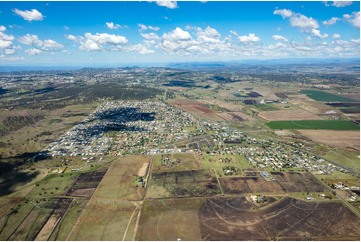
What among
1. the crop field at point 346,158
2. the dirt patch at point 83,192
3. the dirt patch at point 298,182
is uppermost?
the dirt patch at point 83,192

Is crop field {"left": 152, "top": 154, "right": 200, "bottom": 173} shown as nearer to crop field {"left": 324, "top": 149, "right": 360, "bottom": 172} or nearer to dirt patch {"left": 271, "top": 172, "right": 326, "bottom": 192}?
dirt patch {"left": 271, "top": 172, "right": 326, "bottom": 192}

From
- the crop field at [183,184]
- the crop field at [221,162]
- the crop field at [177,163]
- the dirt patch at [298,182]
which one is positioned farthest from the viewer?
the crop field at [221,162]

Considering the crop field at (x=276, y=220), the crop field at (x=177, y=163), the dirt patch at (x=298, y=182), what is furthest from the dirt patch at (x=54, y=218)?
the dirt patch at (x=298, y=182)

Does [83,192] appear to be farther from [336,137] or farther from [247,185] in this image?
[336,137]

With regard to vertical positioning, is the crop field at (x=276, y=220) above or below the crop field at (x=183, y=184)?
below

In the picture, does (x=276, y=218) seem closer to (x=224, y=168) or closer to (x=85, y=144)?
(x=224, y=168)

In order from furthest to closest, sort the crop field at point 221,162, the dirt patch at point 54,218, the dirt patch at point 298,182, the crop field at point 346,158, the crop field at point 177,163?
the crop field at point 346,158
the crop field at point 221,162
the crop field at point 177,163
the dirt patch at point 298,182
the dirt patch at point 54,218

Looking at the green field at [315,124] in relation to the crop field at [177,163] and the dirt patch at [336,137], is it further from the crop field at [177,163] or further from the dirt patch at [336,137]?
the crop field at [177,163]

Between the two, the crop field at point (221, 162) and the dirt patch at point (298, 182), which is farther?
the crop field at point (221, 162)
